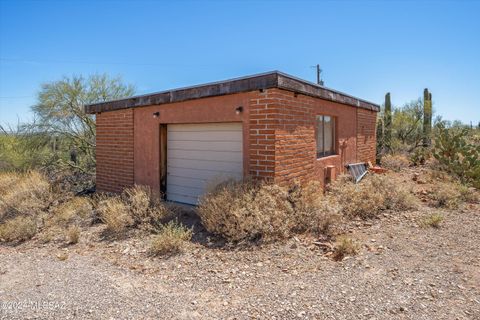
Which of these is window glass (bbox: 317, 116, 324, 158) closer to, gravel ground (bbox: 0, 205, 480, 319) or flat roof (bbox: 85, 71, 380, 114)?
flat roof (bbox: 85, 71, 380, 114)

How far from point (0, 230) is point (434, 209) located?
350 inches

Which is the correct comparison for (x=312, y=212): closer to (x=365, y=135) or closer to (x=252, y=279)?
(x=252, y=279)

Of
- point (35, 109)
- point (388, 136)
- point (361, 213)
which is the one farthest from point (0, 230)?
point (388, 136)

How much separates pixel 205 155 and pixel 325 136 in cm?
332

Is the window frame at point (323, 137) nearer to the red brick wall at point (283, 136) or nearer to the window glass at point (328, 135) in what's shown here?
the window glass at point (328, 135)

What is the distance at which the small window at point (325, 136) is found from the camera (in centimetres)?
747

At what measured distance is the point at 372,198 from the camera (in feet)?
20.1

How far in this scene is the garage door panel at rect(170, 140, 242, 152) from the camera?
19.9ft

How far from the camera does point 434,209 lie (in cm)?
645

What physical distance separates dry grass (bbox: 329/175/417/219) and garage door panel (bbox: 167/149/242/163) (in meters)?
2.27

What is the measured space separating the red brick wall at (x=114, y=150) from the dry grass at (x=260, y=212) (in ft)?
10.9

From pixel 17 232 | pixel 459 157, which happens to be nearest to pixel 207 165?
pixel 17 232

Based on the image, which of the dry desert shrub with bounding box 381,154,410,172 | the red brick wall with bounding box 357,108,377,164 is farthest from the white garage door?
the dry desert shrub with bounding box 381,154,410,172

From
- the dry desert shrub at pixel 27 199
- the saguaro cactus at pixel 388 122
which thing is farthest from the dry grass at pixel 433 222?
the saguaro cactus at pixel 388 122
